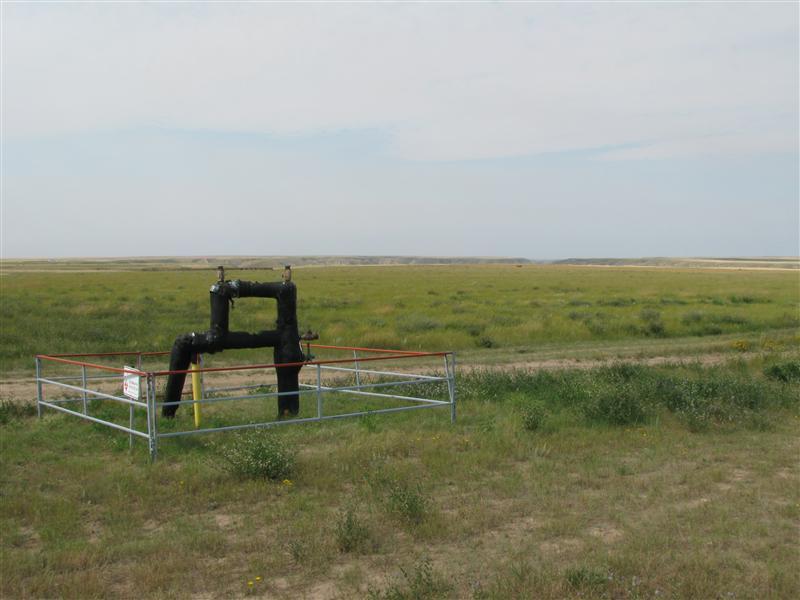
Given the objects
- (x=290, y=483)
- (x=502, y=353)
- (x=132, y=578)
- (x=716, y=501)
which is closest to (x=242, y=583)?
(x=132, y=578)

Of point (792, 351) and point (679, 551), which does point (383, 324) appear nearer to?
point (792, 351)

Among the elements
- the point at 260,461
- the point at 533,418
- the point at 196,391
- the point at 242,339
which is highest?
the point at 242,339

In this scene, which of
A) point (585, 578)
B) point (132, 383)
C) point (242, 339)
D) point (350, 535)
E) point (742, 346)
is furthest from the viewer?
point (742, 346)

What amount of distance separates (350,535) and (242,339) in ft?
17.6

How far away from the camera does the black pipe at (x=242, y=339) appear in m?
11.1

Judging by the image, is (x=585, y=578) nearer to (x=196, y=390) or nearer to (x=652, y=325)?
(x=196, y=390)

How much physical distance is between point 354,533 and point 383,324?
21.3 metres

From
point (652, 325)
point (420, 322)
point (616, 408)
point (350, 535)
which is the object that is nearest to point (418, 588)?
point (350, 535)

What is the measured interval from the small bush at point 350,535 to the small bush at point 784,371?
11625 millimetres

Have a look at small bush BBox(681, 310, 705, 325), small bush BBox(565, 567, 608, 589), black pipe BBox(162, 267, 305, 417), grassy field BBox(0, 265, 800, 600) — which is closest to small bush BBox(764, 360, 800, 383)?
grassy field BBox(0, 265, 800, 600)

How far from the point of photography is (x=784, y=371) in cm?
1579

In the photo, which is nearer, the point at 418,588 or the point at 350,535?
the point at 418,588

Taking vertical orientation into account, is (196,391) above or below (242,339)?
below

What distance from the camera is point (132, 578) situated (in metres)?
5.74
